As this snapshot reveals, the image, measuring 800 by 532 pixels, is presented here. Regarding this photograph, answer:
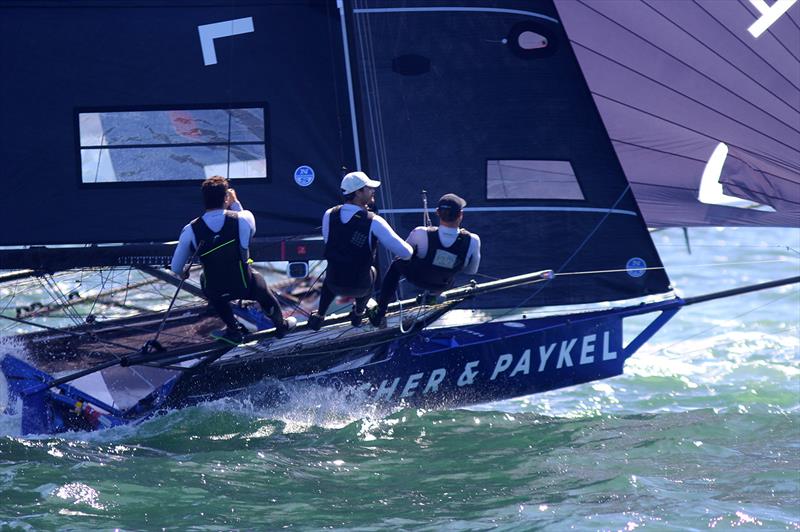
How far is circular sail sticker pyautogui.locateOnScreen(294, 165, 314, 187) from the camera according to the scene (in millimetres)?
7520

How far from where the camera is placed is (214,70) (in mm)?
7496

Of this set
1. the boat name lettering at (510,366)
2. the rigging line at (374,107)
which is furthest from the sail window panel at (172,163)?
the boat name lettering at (510,366)

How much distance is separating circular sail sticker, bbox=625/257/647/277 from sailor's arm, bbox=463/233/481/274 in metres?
1.38

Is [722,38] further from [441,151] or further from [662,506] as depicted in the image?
[662,506]

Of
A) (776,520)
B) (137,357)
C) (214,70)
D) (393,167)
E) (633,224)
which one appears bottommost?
(776,520)

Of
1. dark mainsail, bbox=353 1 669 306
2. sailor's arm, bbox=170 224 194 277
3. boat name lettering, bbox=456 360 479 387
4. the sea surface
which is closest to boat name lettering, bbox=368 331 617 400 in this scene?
boat name lettering, bbox=456 360 479 387

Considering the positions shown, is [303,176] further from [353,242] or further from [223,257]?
[223,257]

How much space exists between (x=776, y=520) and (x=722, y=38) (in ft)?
10.8

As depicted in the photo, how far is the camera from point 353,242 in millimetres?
6324

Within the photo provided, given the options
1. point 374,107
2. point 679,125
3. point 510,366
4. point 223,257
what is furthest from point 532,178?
point 223,257

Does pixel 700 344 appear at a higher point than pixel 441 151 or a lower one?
lower

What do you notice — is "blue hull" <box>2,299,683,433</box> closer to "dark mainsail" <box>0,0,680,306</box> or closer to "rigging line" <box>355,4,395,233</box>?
"dark mainsail" <box>0,0,680,306</box>

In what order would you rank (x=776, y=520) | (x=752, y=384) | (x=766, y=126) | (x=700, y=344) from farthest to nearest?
(x=700, y=344) < (x=752, y=384) < (x=766, y=126) < (x=776, y=520)

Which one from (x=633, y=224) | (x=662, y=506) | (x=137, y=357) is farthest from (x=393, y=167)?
(x=662, y=506)
